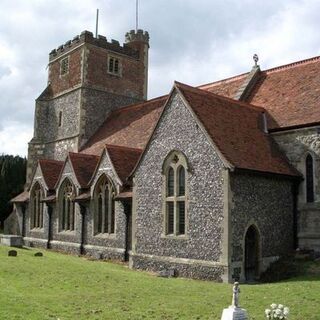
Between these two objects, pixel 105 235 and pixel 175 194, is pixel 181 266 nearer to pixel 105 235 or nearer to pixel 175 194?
pixel 175 194

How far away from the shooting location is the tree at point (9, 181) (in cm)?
4066

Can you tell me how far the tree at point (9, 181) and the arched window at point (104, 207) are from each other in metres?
19.2

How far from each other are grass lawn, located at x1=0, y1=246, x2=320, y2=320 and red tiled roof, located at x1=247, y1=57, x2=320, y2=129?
251 inches

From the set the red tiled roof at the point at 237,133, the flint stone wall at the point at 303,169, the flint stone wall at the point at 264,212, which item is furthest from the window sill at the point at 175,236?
the flint stone wall at the point at 303,169

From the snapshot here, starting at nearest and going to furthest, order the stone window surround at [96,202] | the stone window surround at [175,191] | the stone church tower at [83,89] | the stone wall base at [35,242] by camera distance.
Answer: the stone window surround at [175,191], the stone window surround at [96,202], the stone wall base at [35,242], the stone church tower at [83,89]

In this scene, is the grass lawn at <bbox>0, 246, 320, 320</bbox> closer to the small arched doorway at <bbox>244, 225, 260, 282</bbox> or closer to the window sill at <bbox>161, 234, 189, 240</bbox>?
the window sill at <bbox>161, 234, 189, 240</bbox>

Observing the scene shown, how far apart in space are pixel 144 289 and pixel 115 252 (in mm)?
8154

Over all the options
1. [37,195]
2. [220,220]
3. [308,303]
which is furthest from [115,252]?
[308,303]

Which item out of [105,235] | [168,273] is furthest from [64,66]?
[168,273]

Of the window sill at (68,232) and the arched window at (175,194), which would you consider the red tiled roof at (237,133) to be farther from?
the window sill at (68,232)

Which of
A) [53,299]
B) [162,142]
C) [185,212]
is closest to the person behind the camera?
[53,299]

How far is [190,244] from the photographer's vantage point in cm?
1692

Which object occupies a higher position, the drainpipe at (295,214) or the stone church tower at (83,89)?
the stone church tower at (83,89)

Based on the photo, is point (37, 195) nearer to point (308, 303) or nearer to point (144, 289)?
point (144, 289)
